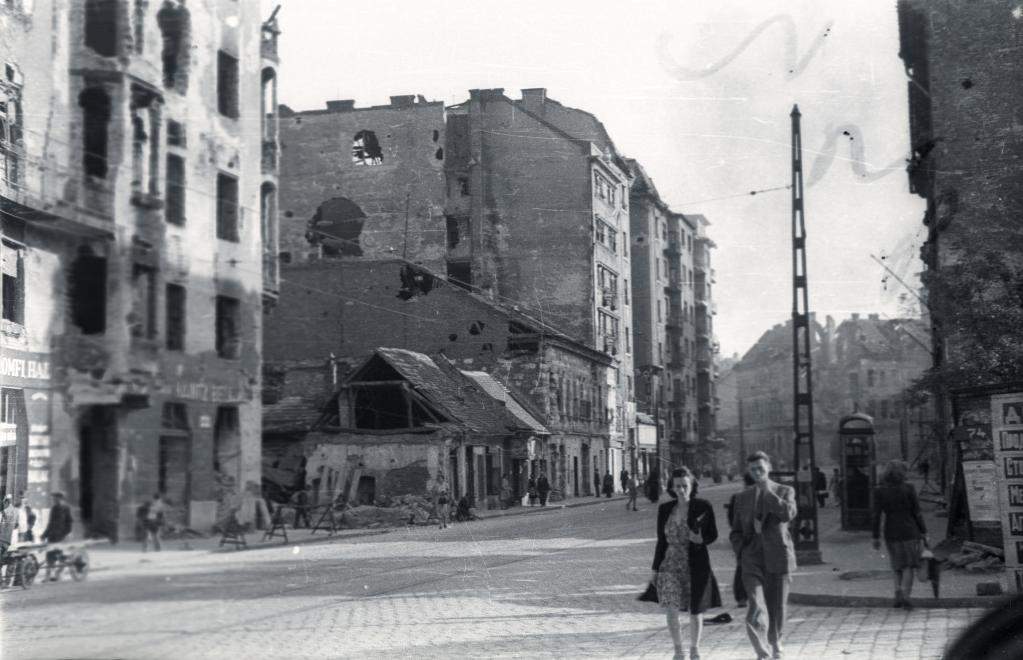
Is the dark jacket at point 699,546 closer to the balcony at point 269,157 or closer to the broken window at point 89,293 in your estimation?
the balcony at point 269,157

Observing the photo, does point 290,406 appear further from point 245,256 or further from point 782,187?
point 782,187

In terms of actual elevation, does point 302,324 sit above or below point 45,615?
above

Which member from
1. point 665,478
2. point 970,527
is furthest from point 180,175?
point 970,527

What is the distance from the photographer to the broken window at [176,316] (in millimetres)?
2869

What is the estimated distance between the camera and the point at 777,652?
630cm

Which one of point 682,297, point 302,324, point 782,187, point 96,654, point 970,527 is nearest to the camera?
point 96,654

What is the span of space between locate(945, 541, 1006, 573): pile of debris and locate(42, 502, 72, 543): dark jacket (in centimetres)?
950

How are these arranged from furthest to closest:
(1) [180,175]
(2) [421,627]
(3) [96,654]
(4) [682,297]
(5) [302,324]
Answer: (2) [421,627] < (4) [682,297] < (5) [302,324] < (3) [96,654] < (1) [180,175]

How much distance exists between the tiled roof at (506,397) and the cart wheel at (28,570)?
1699mm

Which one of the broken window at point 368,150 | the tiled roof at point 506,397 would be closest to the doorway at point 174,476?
the broken window at point 368,150

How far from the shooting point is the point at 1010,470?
25.5 feet

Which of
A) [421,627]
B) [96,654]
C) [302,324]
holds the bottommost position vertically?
[421,627]

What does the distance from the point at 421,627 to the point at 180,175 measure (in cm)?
558

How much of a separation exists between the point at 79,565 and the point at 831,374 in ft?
14.4
